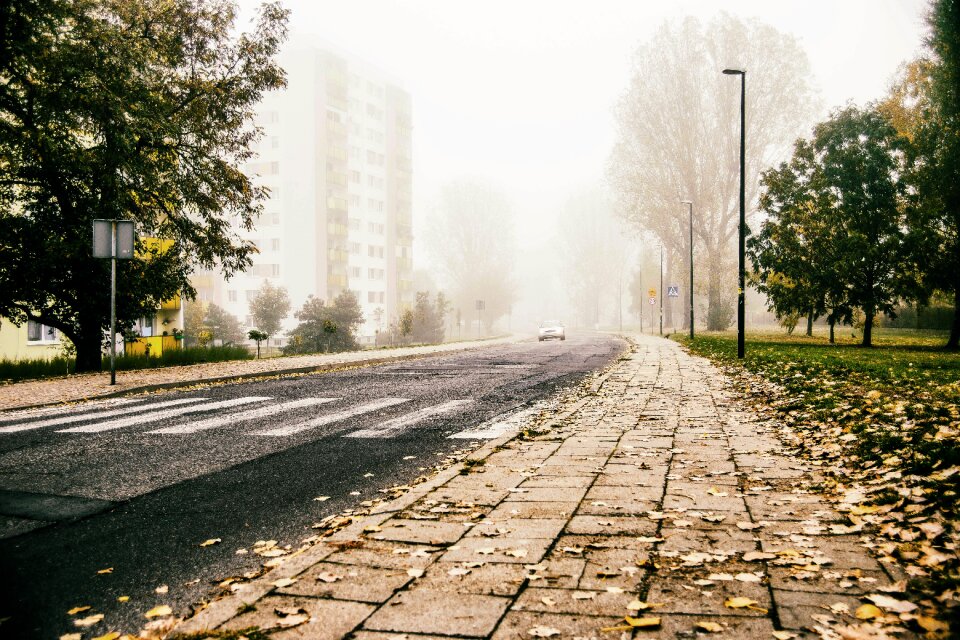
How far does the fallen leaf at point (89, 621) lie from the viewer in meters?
2.97

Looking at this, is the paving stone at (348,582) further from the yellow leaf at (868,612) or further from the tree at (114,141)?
the tree at (114,141)

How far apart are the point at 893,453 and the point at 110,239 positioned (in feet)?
43.3

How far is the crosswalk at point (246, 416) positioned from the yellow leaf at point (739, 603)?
4984 millimetres

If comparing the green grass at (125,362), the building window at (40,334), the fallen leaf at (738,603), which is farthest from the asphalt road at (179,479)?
the building window at (40,334)

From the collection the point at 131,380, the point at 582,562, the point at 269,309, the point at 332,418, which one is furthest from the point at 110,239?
the point at 269,309

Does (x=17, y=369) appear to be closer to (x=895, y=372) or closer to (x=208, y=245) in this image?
(x=208, y=245)

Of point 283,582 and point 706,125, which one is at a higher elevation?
point 706,125

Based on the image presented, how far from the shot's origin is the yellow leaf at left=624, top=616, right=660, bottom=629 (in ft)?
8.98

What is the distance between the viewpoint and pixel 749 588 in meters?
3.09

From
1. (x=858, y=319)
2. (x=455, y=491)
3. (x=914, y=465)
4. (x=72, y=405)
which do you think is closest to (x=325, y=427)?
(x=455, y=491)

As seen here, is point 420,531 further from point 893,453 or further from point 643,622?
point 893,453

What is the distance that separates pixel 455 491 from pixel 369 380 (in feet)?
33.6

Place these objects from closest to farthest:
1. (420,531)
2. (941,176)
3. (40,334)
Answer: (420,531)
(941,176)
(40,334)

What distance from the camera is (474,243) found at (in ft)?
263
